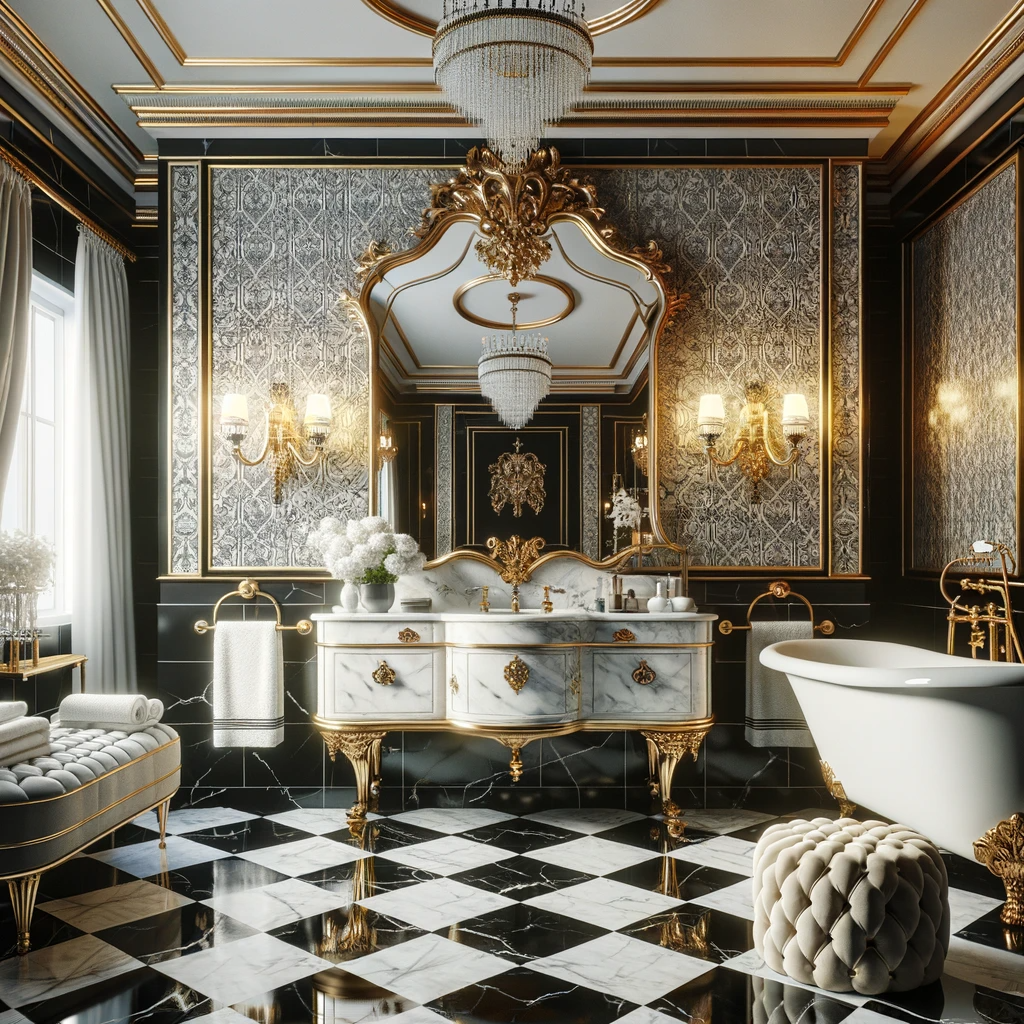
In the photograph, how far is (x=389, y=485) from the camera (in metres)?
3.81

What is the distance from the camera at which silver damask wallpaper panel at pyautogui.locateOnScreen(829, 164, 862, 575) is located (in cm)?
389

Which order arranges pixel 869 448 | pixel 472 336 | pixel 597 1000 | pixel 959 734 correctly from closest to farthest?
pixel 597 1000 → pixel 959 734 → pixel 472 336 → pixel 869 448

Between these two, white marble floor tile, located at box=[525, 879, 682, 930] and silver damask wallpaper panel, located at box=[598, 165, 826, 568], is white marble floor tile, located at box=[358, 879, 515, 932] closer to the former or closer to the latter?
white marble floor tile, located at box=[525, 879, 682, 930]

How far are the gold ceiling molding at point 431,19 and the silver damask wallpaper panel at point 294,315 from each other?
72cm

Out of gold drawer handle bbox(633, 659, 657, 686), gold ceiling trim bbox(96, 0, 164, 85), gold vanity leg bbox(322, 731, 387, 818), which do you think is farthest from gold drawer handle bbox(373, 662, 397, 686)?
gold ceiling trim bbox(96, 0, 164, 85)

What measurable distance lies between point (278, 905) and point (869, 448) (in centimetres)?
325

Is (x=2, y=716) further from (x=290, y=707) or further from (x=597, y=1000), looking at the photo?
(x=597, y=1000)

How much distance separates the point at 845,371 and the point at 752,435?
0.52 m

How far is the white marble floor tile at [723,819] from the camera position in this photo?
3.53 m

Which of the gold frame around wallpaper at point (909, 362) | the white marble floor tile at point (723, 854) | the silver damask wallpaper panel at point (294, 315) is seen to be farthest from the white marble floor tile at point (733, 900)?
the silver damask wallpaper panel at point (294, 315)

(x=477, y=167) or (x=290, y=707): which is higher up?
(x=477, y=167)

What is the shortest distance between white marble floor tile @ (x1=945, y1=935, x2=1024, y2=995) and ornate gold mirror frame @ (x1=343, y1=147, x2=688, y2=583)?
1.85 meters

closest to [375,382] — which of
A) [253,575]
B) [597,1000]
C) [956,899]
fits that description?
[253,575]

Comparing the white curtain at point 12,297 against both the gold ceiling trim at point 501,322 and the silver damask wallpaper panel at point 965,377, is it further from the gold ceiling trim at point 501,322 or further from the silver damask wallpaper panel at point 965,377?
the silver damask wallpaper panel at point 965,377
